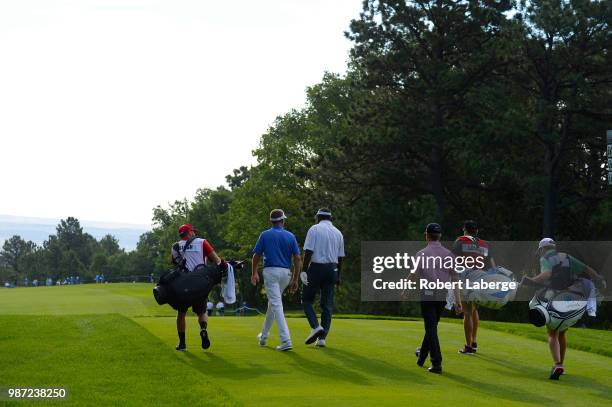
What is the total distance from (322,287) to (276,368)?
10.3 ft

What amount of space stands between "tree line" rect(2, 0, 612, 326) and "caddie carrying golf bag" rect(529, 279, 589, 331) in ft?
107

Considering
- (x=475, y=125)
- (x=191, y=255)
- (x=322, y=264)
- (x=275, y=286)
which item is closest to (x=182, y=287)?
(x=191, y=255)

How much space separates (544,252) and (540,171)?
35.9m

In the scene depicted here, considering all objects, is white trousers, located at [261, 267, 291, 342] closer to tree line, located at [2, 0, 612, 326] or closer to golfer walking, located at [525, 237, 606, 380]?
golfer walking, located at [525, 237, 606, 380]

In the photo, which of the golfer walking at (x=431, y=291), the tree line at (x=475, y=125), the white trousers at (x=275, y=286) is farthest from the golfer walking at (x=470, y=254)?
the tree line at (x=475, y=125)

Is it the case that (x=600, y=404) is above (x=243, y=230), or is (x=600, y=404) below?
below

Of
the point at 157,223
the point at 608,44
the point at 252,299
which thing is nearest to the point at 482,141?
the point at 608,44

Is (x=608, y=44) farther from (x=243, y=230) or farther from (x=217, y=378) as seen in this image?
(x=243, y=230)

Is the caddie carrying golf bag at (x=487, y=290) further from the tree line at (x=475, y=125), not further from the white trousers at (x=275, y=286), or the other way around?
the tree line at (x=475, y=125)

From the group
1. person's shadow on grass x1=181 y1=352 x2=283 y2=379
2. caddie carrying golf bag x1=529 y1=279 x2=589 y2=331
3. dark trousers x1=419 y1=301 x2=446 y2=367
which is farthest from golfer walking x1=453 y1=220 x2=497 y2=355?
person's shadow on grass x1=181 y1=352 x2=283 y2=379

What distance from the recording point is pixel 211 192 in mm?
127625

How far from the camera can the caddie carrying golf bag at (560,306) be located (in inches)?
544

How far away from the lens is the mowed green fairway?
11.2 meters

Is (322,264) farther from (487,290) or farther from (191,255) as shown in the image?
(487,290)
